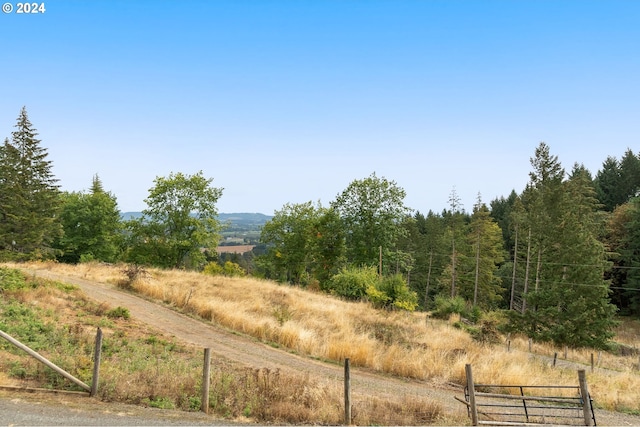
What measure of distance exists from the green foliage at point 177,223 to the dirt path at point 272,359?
25.0 meters

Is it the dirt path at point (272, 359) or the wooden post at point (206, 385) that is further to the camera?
the dirt path at point (272, 359)

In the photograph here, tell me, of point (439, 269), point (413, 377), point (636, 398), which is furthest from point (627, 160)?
point (413, 377)

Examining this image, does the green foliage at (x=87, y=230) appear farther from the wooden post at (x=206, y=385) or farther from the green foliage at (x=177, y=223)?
the wooden post at (x=206, y=385)

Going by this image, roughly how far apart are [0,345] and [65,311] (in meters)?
5.25

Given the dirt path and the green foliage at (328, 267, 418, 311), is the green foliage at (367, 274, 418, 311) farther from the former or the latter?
the dirt path

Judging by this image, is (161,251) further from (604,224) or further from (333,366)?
(604,224)

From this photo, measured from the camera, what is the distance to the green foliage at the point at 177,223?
44906mm

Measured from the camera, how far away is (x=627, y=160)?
70375 millimetres

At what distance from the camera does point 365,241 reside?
4712 cm

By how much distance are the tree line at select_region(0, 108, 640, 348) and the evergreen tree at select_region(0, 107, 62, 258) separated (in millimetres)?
120

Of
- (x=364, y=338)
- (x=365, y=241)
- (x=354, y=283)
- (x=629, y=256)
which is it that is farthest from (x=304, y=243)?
(x=629, y=256)

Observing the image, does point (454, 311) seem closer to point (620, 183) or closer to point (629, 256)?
point (629, 256)

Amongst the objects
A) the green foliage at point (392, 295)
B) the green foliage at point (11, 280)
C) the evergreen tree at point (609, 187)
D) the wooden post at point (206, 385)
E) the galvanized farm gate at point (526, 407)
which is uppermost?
the evergreen tree at point (609, 187)

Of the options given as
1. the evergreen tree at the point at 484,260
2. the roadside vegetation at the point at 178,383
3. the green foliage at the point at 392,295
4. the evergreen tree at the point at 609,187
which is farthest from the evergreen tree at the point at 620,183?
the roadside vegetation at the point at 178,383
